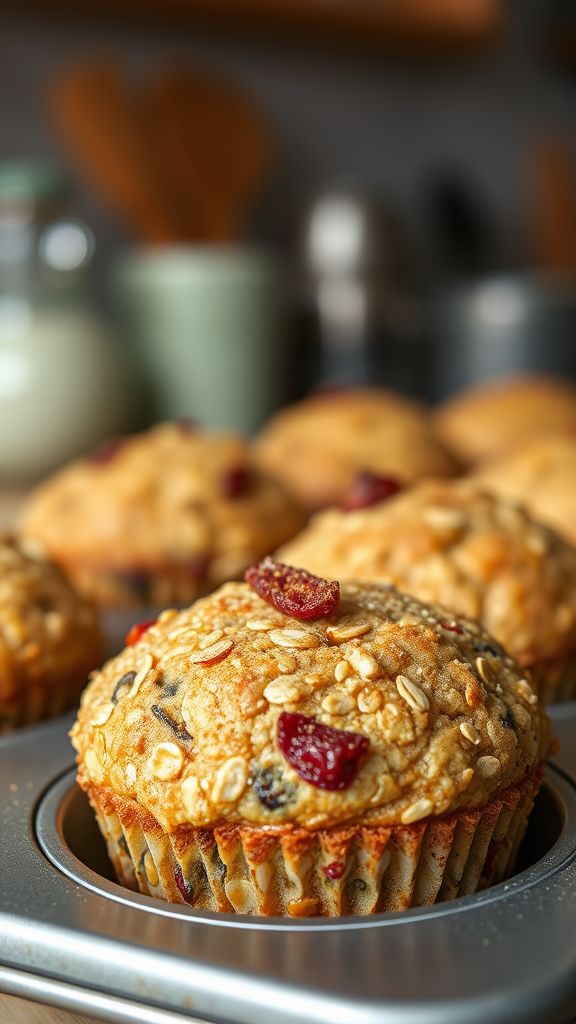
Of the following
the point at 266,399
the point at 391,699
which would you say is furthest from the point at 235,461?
the point at 391,699

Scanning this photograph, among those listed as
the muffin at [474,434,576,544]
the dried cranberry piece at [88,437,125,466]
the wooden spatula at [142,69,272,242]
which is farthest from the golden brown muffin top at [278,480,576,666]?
the wooden spatula at [142,69,272,242]

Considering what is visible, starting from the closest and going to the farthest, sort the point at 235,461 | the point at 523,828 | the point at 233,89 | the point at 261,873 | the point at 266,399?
the point at 261,873 < the point at 523,828 < the point at 235,461 < the point at 266,399 < the point at 233,89

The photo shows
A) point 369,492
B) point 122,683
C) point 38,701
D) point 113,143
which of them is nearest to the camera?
point 122,683

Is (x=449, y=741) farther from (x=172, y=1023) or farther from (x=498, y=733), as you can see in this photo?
(x=172, y=1023)

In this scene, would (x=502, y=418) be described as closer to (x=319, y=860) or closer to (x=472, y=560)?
(x=472, y=560)

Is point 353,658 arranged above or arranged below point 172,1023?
above

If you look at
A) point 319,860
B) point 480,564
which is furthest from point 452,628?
point 480,564

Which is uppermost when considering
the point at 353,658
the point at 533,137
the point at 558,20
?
the point at 558,20
